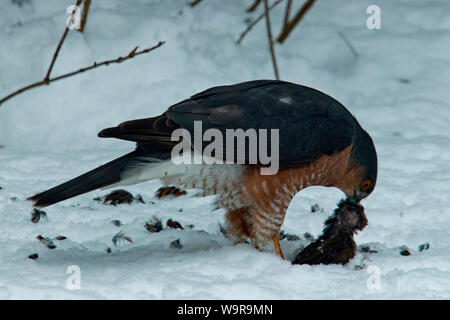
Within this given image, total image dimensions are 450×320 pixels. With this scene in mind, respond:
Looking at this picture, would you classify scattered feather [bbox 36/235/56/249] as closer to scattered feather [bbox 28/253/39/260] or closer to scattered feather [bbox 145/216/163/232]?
scattered feather [bbox 28/253/39/260]

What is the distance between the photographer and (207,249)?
3959 millimetres

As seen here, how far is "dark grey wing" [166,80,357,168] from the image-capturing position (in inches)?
147

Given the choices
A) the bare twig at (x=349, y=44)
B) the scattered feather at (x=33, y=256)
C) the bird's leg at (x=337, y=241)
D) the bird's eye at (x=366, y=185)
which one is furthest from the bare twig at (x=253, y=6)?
the scattered feather at (x=33, y=256)

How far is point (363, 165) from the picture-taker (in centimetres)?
401

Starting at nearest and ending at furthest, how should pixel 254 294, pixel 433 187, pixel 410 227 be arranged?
pixel 254 294
pixel 410 227
pixel 433 187

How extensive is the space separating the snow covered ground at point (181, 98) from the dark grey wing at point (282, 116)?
1.88ft

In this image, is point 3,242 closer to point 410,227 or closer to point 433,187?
point 410,227

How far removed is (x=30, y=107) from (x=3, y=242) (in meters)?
2.03

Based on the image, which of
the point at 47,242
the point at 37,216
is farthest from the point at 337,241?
the point at 37,216

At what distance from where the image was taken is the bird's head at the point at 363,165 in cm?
397

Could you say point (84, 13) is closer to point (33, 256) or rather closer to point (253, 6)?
point (253, 6)

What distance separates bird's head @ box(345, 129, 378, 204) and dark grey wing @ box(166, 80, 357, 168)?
99mm

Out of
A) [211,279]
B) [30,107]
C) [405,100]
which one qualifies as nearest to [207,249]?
[211,279]

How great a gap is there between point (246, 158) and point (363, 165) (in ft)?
2.34
